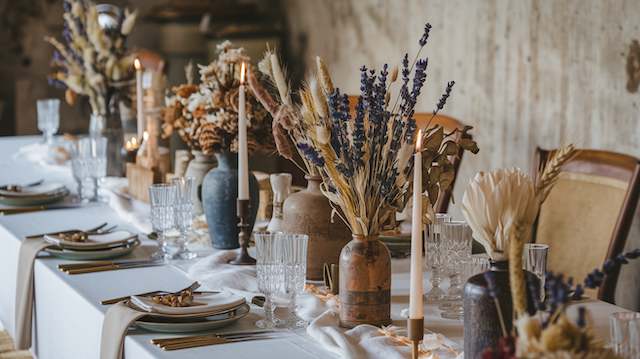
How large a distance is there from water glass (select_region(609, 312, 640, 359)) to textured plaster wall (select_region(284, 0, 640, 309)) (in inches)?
95.7

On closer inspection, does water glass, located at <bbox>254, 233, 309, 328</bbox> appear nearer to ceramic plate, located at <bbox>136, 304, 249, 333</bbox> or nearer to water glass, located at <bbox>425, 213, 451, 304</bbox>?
ceramic plate, located at <bbox>136, 304, 249, 333</bbox>

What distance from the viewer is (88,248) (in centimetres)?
235

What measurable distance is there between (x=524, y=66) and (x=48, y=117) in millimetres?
2027

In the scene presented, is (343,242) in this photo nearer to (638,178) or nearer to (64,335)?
(64,335)

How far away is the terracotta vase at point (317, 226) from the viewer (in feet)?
6.91

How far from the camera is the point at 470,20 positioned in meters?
4.75

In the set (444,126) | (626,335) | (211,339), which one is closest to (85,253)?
(211,339)

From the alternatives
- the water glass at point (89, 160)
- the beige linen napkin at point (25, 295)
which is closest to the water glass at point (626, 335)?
the beige linen napkin at point (25, 295)

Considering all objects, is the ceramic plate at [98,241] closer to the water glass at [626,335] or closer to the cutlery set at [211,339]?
the cutlery set at [211,339]

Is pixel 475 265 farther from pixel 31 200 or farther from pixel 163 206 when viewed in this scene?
pixel 31 200

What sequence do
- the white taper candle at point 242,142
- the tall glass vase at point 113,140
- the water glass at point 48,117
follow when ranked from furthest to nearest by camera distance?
the water glass at point 48,117 < the tall glass vase at point 113,140 < the white taper candle at point 242,142

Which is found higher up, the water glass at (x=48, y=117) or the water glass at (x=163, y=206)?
the water glass at (x=48, y=117)

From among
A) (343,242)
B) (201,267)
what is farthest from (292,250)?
(201,267)

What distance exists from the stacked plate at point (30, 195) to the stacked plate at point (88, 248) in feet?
2.03
